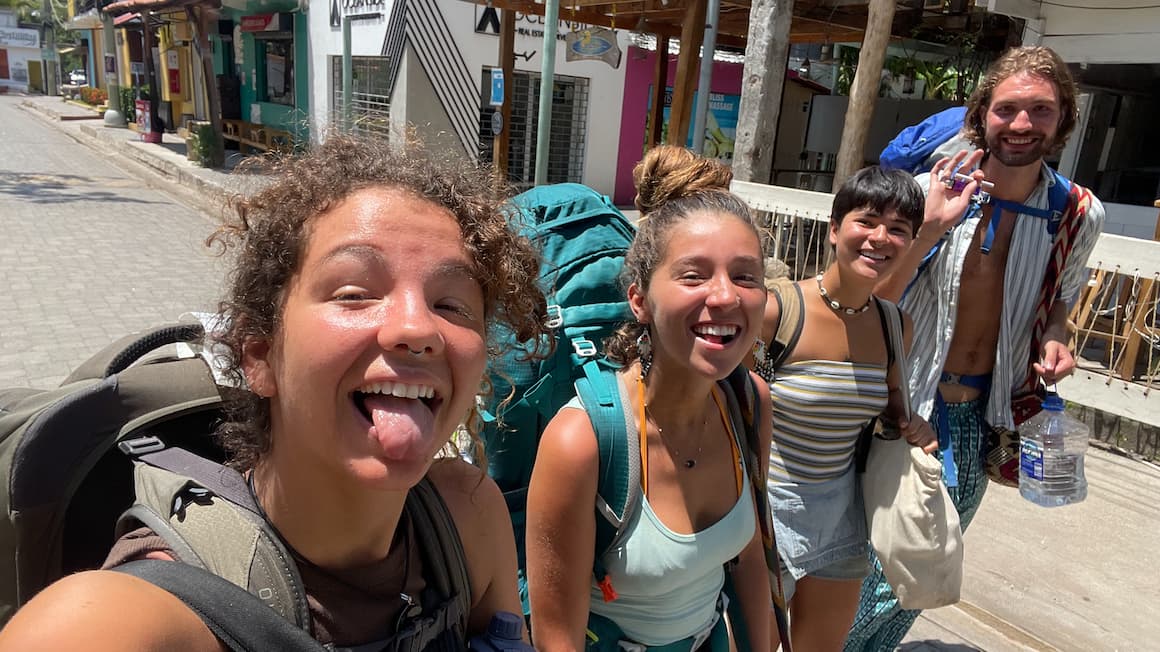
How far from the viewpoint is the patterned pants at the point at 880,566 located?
2.52m

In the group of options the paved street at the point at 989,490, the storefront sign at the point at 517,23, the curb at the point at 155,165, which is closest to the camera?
the paved street at the point at 989,490

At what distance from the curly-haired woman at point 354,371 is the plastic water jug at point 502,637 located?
6cm

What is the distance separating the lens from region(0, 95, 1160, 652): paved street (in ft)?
10.4

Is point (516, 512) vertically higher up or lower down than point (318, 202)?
lower down

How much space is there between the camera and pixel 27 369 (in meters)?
5.03

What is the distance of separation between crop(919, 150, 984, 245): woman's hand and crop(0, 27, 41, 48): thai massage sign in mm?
78707

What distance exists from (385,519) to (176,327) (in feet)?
2.89

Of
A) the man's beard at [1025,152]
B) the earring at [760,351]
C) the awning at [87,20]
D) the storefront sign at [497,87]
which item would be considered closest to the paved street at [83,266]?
the earring at [760,351]

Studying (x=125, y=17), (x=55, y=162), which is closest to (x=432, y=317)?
(x=55, y=162)

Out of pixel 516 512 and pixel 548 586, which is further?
pixel 516 512

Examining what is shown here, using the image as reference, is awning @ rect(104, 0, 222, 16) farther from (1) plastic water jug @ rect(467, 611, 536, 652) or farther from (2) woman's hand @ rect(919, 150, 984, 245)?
(1) plastic water jug @ rect(467, 611, 536, 652)

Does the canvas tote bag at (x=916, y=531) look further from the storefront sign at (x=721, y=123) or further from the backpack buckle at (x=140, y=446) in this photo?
the storefront sign at (x=721, y=123)

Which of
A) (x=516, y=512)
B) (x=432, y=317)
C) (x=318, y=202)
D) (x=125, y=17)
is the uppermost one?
(x=125, y=17)

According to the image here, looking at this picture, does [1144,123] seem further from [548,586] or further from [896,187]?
[548,586]
